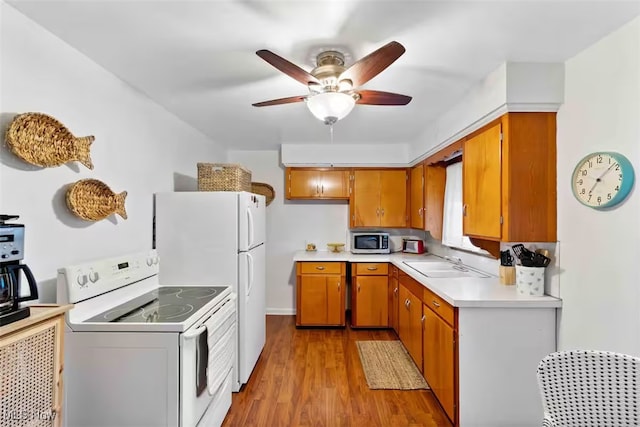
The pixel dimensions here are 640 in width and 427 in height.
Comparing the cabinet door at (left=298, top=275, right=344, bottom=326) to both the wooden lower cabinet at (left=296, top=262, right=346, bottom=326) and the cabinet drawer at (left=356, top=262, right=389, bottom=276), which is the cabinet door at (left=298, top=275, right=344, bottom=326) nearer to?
the wooden lower cabinet at (left=296, top=262, right=346, bottom=326)

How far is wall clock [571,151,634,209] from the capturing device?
5.22 feet

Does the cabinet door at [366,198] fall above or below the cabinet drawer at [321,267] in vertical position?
above

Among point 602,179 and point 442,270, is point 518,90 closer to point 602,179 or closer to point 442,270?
point 602,179

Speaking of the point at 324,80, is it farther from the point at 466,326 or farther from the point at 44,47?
the point at 466,326

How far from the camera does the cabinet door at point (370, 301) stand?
3869 millimetres

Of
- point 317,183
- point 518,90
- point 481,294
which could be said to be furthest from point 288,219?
point 518,90

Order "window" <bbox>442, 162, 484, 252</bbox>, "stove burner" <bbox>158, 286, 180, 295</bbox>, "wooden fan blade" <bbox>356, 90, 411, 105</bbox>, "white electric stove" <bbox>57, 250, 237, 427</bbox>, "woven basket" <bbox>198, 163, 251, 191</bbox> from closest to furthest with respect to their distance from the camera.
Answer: "white electric stove" <bbox>57, 250, 237, 427</bbox>
"wooden fan blade" <bbox>356, 90, 411, 105</bbox>
"stove burner" <bbox>158, 286, 180, 295</bbox>
"woven basket" <bbox>198, 163, 251, 191</bbox>
"window" <bbox>442, 162, 484, 252</bbox>

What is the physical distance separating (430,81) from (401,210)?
88.1 inches

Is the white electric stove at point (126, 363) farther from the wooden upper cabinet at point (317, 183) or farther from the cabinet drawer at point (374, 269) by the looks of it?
the wooden upper cabinet at point (317, 183)

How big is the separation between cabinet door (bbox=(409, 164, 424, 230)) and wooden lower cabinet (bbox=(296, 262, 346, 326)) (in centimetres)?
108

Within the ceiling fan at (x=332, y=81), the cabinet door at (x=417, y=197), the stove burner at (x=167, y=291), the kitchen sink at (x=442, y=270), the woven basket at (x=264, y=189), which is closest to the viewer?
the ceiling fan at (x=332, y=81)

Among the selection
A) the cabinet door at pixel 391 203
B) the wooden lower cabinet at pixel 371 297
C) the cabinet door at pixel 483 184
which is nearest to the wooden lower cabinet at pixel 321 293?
the wooden lower cabinet at pixel 371 297

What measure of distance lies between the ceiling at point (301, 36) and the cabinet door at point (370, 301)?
2.24 m

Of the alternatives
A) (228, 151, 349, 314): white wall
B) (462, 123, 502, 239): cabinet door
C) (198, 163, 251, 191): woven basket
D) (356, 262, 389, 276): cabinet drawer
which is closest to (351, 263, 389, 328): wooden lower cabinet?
(356, 262, 389, 276): cabinet drawer
